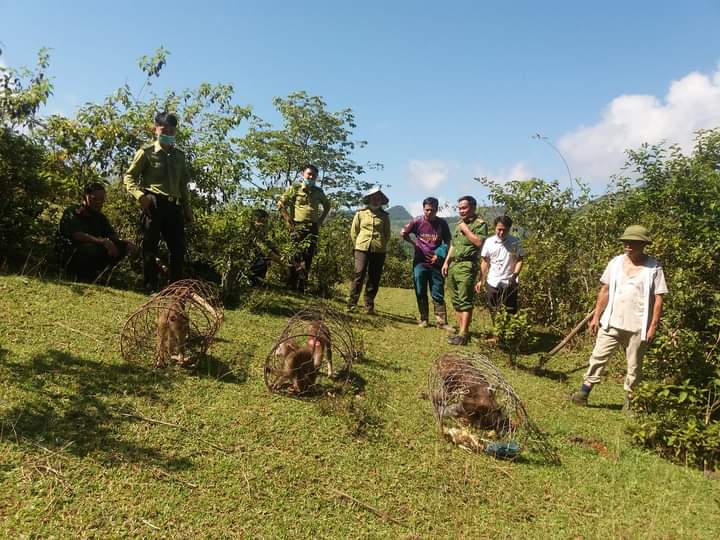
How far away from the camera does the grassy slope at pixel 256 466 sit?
259cm

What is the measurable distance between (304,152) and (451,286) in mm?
22316

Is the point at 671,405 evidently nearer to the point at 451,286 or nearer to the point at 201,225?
the point at 451,286

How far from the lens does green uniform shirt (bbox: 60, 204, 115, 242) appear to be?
19.0 feet

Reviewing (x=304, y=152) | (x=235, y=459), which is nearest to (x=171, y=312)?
(x=235, y=459)

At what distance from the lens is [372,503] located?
2906 mm

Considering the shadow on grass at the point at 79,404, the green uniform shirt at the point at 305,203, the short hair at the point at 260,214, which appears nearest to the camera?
the shadow on grass at the point at 79,404

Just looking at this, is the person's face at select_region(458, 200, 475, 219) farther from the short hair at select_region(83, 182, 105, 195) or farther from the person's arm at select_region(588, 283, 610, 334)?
the short hair at select_region(83, 182, 105, 195)

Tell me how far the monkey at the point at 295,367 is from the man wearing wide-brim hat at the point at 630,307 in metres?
2.91

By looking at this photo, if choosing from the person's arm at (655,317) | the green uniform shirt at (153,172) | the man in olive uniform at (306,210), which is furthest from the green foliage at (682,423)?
the green uniform shirt at (153,172)

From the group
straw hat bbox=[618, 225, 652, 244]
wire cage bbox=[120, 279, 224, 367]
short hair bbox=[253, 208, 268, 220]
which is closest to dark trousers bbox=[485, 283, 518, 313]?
straw hat bbox=[618, 225, 652, 244]

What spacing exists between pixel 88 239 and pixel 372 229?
374cm

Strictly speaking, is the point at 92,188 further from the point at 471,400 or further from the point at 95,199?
the point at 471,400

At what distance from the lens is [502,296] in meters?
6.62

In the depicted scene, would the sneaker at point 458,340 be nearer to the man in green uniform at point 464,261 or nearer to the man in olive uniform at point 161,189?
the man in green uniform at point 464,261
